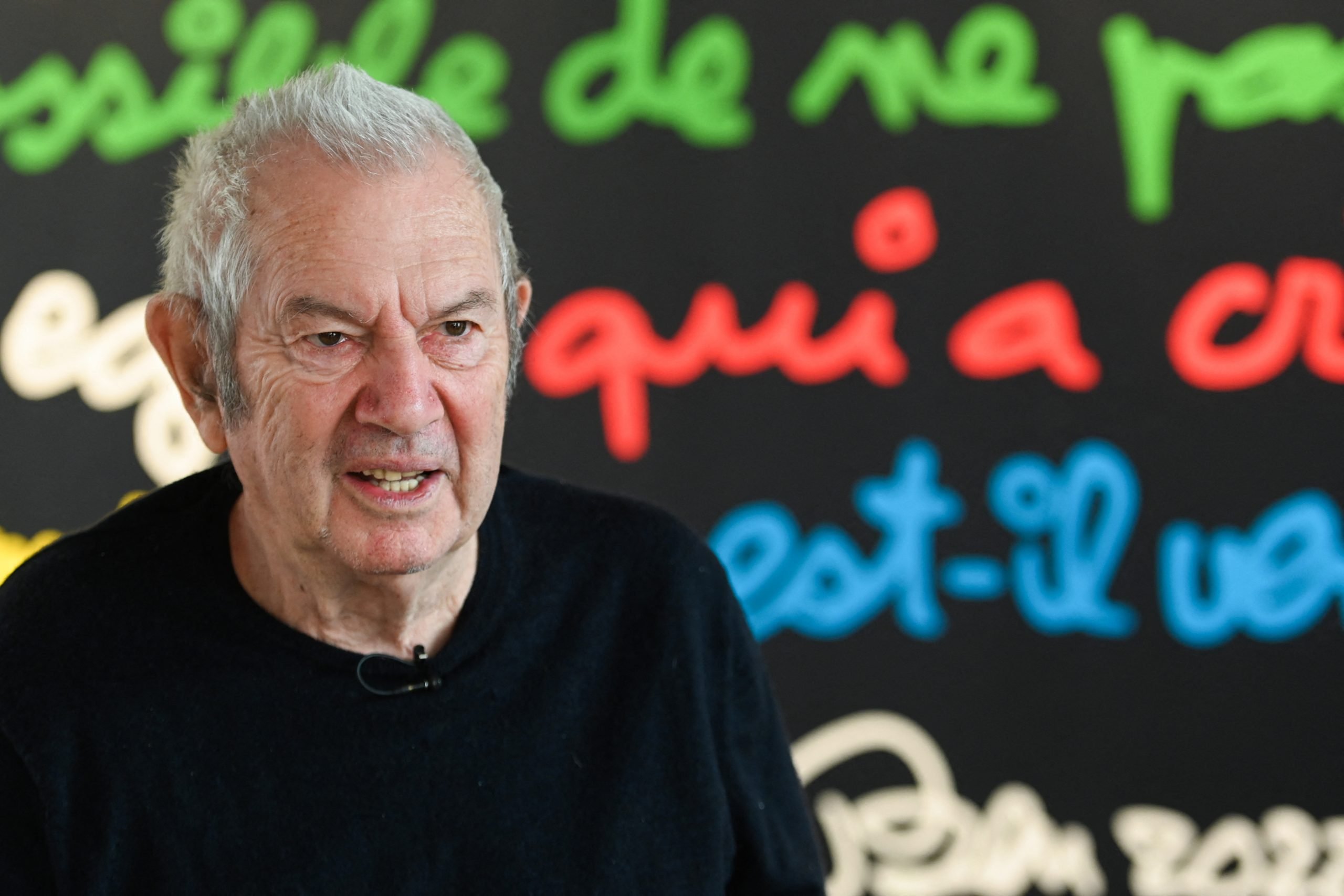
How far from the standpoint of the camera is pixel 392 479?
0.91 meters

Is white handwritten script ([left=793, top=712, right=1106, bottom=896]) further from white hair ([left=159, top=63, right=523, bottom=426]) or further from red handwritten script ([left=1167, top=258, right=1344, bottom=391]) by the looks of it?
white hair ([left=159, top=63, right=523, bottom=426])

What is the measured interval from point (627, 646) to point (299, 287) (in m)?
0.41

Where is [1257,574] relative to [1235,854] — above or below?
above

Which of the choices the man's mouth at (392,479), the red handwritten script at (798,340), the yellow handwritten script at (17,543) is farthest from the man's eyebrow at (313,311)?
the yellow handwritten script at (17,543)

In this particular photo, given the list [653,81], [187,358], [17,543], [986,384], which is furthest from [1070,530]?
[17,543]

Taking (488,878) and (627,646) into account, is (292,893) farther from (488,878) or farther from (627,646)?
(627,646)

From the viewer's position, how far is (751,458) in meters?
2.01

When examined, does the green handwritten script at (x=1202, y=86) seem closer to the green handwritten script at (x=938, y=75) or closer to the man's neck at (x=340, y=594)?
the green handwritten script at (x=938, y=75)

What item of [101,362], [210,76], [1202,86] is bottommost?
[101,362]

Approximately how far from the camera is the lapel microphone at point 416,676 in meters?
0.95

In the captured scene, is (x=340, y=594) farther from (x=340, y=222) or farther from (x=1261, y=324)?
(x=1261, y=324)

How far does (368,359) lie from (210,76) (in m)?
1.45

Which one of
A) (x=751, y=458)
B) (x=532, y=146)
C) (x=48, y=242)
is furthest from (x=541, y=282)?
(x=48, y=242)

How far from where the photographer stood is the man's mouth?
908 mm
